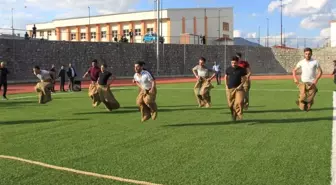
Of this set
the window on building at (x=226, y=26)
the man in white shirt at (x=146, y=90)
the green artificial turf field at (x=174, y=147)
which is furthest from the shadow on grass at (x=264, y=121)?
the window on building at (x=226, y=26)

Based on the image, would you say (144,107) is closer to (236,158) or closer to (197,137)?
(197,137)

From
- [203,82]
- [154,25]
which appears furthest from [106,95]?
[154,25]

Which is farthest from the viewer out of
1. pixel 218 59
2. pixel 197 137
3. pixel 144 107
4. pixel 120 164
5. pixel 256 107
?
pixel 218 59

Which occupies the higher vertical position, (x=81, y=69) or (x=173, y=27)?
(x=173, y=27)

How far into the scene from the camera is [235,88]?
11250 mm

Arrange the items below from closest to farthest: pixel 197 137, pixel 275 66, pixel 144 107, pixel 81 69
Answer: pixel 197 137, pixel 144 107, pixel 81 69, pixel 275 66

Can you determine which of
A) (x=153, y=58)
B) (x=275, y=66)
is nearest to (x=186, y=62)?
(x=153, y=58)

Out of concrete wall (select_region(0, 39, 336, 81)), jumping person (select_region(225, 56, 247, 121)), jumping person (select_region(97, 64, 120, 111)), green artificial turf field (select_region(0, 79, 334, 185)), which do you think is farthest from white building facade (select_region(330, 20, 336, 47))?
jumping person (select_region(225, 56, 247, 121))

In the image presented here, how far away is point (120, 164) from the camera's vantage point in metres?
6.87

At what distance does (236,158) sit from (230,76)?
452 centimetres

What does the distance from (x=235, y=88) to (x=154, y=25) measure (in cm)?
6181

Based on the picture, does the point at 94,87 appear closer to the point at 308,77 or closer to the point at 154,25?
the point at 308,77

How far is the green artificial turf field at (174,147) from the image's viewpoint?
6.12m

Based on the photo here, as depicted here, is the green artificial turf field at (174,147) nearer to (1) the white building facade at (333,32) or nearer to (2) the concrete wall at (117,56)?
(2) the concrete wall at (117,56)
